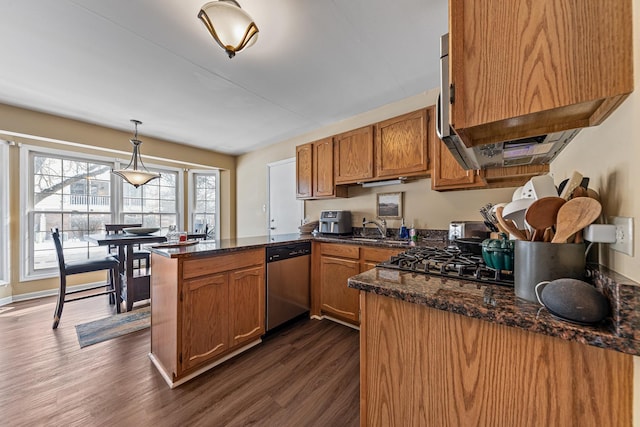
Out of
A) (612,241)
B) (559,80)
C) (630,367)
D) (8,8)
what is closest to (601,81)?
(559,80)

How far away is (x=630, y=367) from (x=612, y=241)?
0.98ft

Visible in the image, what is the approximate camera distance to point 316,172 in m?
3.22

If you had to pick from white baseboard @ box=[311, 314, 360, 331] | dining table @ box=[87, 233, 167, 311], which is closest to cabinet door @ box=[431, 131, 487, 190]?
white baseboard @ box=[311, 314, 360, 331]

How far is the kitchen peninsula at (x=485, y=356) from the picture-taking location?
0.56 meters

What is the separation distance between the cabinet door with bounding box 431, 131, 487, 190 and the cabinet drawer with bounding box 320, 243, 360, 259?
0.99 meters

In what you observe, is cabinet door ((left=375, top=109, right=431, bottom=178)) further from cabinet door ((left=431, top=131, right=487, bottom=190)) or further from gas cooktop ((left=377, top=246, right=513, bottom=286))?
gas cooktop ((left=377, top=246, right=513, bottom=286))

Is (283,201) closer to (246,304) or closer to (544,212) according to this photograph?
(246,304)

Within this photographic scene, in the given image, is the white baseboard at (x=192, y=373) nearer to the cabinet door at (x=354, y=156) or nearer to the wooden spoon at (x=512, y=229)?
the cabinet door at (x=354, y=156)

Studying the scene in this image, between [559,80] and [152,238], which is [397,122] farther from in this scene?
[152,238]

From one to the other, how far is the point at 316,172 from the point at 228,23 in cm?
200

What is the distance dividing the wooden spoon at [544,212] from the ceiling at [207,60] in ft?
5.08

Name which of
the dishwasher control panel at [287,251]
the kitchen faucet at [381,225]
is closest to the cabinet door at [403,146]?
the kitchen faucet at [381,225]

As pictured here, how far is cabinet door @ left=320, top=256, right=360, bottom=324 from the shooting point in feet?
7.95

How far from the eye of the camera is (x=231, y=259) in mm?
1940
